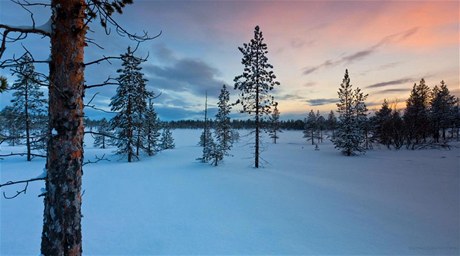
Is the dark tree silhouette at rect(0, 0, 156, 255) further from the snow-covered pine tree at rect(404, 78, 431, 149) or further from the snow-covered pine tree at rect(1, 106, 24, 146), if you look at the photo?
the snow-covered pine tree at rect(404, 78, 431, 149)

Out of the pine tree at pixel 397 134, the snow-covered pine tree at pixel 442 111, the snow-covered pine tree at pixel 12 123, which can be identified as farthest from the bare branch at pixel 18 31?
the snow-covered pine tree at pixel 442 111

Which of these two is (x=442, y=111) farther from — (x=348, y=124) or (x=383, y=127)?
(x=348, y=124)

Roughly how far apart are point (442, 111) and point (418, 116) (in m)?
6.89

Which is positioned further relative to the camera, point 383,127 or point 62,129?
point 383,127

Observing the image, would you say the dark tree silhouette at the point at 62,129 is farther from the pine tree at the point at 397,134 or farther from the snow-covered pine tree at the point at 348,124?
the pine tree at the point at 397,134

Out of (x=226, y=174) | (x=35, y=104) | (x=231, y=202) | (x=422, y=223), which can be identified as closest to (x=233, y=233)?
(x=231, y=202)

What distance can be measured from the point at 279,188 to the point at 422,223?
6.02 m

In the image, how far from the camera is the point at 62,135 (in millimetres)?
2561

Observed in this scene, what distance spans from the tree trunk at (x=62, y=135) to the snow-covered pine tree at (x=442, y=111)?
52179mm

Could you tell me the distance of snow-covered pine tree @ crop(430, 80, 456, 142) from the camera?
1546 inches

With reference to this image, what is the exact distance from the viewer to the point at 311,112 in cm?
6231

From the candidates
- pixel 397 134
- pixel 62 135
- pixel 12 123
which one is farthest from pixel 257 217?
pixel 12 123

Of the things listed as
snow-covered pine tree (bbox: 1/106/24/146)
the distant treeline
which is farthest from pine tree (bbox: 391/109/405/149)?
the distant treeline

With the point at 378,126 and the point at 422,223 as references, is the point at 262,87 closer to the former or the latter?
the point at 422,223
